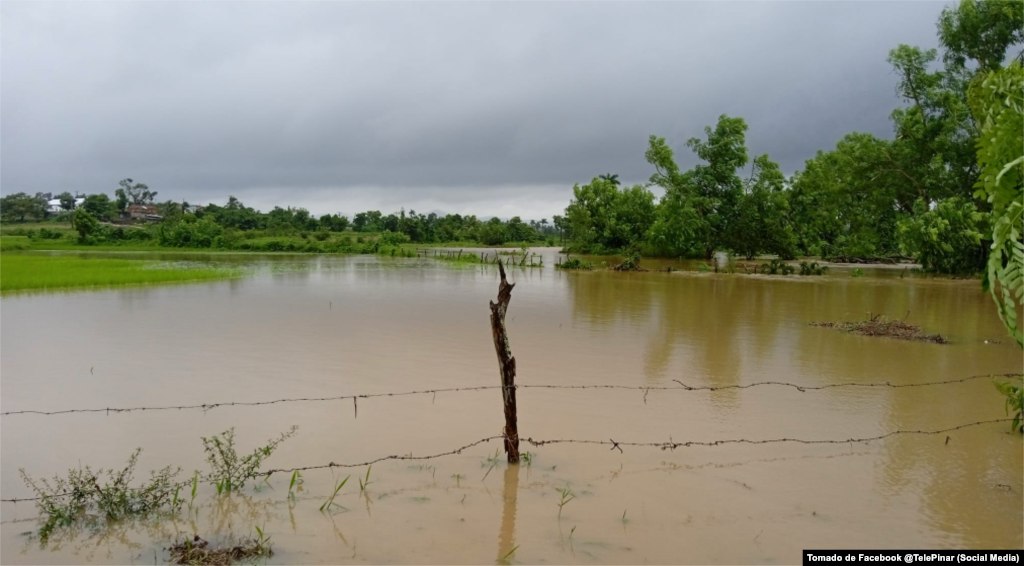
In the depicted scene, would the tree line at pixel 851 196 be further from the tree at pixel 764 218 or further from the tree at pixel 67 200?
the tree at pixel 67 200

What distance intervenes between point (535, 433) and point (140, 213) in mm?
93051

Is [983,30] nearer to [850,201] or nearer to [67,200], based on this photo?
[850,201]

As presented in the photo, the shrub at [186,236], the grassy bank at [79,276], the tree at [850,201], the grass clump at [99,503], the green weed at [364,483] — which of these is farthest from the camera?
the shrub at [186,236]

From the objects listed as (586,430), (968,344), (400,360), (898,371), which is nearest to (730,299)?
(968,344)

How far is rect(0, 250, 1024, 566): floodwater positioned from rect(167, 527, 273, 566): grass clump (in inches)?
4.5

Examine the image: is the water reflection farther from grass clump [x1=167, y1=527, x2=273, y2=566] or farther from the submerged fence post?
grass clump [x1=167, y1=527, x2=273, y2=566]

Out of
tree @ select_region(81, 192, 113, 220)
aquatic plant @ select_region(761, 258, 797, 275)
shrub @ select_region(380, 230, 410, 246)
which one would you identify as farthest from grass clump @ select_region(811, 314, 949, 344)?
tree @ select_region(81, 192, 113, 220)

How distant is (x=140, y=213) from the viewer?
8612cm

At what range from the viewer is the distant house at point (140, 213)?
84688 mm

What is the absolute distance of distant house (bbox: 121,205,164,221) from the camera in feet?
278

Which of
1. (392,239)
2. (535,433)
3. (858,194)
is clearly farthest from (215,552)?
(392,239)

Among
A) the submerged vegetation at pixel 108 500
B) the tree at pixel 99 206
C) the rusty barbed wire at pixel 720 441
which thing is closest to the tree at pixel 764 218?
the rusty barbed wire at pixel 720 441

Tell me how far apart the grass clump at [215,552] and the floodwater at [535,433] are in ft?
0.38

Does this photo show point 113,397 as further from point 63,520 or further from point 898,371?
point 898,371
